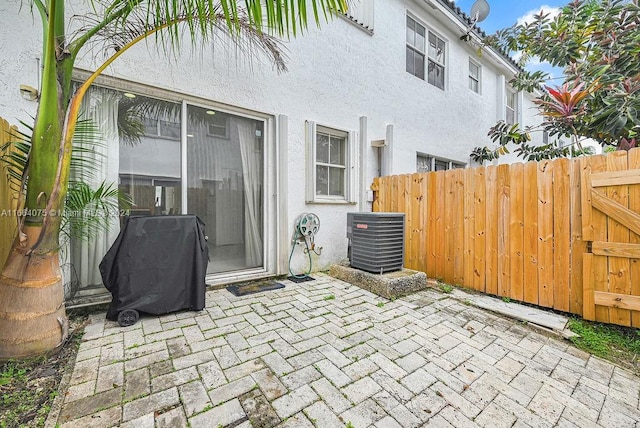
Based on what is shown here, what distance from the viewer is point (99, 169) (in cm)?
289

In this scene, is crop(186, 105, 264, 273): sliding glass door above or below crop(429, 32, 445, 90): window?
below

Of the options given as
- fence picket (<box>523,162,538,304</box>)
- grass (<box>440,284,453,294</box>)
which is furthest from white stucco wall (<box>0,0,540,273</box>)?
fence picket (<box>523,162,538,304</box>)

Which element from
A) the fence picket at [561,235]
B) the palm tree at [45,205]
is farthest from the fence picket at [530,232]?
the palm tree at [45,205]

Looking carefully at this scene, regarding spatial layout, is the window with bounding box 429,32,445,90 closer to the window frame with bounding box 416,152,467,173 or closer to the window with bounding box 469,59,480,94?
the window with bounding box 469,59,480,94

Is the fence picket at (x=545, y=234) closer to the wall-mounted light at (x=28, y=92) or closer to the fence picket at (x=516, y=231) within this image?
the fence picket at (x=516, y=231)

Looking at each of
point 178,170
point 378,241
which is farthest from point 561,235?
point 178,170

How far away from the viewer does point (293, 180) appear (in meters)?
4.21

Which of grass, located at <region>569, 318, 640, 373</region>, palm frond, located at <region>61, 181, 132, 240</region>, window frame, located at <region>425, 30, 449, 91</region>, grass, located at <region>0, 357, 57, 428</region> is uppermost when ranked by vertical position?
window frame, located at <region>425, 30, 449, 91</region>

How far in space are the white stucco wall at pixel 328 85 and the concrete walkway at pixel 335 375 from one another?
1953mm

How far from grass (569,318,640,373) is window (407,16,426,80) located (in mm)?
5585

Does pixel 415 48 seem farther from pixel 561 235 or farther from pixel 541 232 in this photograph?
pixel 561 235

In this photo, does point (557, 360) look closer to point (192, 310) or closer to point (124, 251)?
point (192, 310)

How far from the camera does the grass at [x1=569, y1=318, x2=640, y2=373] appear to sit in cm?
218

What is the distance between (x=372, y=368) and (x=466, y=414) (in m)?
0.61
